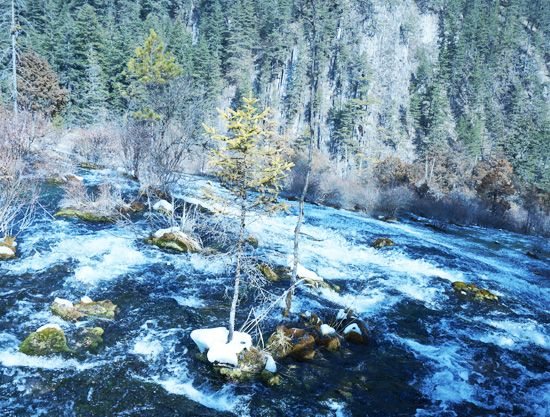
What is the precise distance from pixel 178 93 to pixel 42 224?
24.9 feet

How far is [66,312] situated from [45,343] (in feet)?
3.76

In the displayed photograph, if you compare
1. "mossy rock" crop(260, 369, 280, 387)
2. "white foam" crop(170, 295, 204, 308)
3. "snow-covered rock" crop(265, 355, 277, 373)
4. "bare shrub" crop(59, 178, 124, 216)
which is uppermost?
"bare shrub" crop(59, 178, 124, 216)

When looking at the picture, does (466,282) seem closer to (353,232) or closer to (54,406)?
(353,232)

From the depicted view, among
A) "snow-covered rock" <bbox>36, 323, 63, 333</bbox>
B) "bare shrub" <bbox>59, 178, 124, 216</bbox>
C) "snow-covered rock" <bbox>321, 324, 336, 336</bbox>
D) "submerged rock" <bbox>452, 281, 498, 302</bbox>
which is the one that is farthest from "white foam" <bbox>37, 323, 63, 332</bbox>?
"submerged rock" <bbox>452, 281, 498, 302</bbox>

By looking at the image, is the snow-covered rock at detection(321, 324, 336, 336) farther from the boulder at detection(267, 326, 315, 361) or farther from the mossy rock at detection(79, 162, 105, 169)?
the mossy rock at detection(79, 162, 105, 169)

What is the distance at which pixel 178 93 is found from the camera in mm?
14609

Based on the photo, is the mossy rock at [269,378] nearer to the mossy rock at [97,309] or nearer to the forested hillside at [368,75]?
the mossy rock at [97,309]

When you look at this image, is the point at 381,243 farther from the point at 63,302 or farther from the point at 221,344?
the point at 63,302

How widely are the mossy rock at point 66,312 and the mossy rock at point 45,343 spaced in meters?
0.84

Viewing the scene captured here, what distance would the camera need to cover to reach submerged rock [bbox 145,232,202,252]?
11.8 m

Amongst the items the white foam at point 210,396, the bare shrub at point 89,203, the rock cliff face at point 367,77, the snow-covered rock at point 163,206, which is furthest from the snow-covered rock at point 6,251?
the rock cliff face at point 367,77

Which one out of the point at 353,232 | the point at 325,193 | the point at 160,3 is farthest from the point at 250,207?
the point at 160,3

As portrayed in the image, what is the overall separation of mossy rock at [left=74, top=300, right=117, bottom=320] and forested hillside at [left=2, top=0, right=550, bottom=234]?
73.6 ft

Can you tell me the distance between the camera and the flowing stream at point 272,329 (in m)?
5.22
